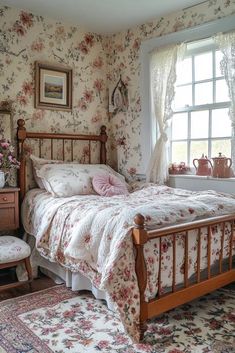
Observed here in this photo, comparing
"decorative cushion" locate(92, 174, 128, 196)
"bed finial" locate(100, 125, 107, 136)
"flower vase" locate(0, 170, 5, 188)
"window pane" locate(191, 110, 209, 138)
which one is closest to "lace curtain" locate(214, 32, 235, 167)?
"window pane" locate(191, 110, 209, 138)

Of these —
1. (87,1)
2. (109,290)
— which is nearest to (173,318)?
(109,290)

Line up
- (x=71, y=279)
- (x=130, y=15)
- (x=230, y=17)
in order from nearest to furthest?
(x=71, y=279)
(x=230, y=17)
(x=130, y=15)

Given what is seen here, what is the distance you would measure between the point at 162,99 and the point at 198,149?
0.60 m

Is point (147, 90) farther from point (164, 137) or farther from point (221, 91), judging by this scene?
point (221, 91)

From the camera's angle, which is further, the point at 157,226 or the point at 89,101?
the point at 89,101

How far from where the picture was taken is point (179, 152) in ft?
11.2

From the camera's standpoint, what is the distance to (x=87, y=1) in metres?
2.98

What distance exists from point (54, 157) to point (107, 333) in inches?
77.9

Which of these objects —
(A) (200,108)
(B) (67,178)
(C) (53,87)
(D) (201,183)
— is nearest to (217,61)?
(A) (200,108)

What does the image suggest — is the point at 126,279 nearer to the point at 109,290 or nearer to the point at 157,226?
the point at 109,290

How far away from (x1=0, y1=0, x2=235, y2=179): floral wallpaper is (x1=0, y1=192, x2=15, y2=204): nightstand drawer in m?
0.79

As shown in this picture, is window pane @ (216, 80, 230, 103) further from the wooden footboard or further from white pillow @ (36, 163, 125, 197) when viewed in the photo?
white pillow @ (36, 163, 125, 197)

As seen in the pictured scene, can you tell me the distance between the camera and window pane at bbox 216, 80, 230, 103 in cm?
303

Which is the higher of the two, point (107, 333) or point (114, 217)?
point (114, 217)
